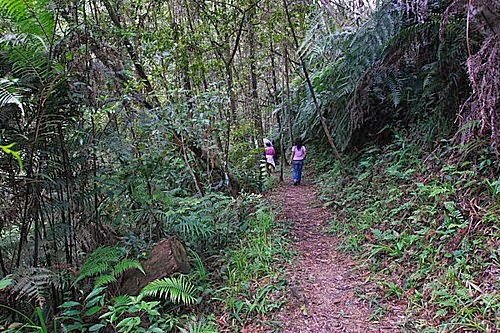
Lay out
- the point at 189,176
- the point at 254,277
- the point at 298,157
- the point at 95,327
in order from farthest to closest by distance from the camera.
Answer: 1. the point at 298,157
2. the point at 189,176
3. the point at 254,277
4. the point at 95,327

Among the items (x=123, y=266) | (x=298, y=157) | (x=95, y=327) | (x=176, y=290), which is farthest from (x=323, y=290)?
(x=298, y=157)

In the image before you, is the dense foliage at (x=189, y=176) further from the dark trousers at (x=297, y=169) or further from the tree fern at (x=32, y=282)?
the dark trousers at (x=297, y=169)

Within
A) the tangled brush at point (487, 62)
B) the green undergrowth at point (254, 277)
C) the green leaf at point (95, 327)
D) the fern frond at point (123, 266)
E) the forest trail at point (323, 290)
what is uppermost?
the tangled brush at point (487, 62)

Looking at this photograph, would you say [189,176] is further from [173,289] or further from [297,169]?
[297,169]

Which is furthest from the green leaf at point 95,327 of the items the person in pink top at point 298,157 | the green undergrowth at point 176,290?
the person in pink top at point 298,157

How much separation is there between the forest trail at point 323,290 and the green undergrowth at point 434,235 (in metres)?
0.15

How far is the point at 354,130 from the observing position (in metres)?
7.72

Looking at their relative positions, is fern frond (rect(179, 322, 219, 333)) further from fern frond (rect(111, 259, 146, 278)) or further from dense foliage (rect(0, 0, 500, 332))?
fern frond (rect(111, 259, 146, 278))

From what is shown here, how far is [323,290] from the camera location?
3916 millimetres

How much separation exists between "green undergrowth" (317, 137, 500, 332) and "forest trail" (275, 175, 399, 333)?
0.15 metres

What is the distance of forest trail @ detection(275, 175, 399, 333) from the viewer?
10.8 feet

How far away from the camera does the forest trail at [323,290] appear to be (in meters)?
3.30

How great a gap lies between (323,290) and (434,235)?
50.6 inches

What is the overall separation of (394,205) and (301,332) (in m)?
2.44
